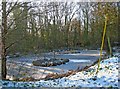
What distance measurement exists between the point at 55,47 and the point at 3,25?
20850 millimetres

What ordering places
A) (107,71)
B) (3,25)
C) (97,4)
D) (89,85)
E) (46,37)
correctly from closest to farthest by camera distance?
1. (89,85)
2. (107,71)
3. (3,25)
4. (97,4)
5. (46,37)

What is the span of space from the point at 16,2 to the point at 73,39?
24596mm

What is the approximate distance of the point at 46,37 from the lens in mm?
28156

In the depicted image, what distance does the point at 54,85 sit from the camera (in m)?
6.92

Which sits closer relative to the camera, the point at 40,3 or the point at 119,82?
the point at 119,82

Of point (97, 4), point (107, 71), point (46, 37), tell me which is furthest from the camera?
point (46, 37)

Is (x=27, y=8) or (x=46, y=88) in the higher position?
(x=27, y=8)

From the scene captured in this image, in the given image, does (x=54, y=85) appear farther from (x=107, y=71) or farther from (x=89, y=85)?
(x=107, y=71)

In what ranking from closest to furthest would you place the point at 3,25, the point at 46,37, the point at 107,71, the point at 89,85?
the point at 89,85 < the point at 107,71 < the point at 3,25 < the point at 46,37

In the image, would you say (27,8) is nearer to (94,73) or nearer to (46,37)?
(94,73)

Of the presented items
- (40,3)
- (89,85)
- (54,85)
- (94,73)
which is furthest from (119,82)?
(40,3)

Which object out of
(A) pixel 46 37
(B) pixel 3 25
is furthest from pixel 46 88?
(A) pixel 46 37

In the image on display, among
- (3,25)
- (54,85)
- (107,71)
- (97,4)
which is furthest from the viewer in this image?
(97,4)

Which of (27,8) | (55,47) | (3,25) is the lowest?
(55,47)
